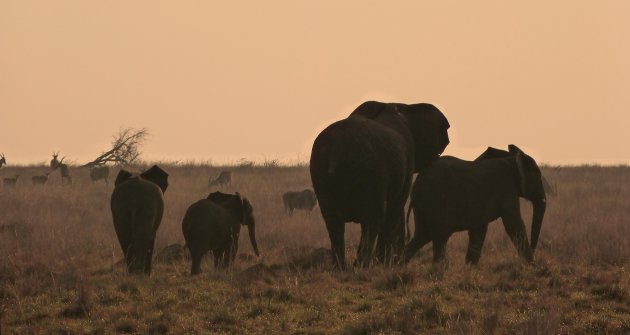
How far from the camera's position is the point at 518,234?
1278cm

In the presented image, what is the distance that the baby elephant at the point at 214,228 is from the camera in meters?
12.5

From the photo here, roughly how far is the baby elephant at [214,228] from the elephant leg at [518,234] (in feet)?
11.5

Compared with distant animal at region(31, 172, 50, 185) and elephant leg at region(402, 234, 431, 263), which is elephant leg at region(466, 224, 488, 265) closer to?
elephant leg at region(402, 234, 431, 263)

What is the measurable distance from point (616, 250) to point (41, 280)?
7.64m

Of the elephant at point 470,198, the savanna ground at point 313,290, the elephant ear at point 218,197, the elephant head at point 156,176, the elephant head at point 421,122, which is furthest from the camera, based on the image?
the elephant ear at point 218,197

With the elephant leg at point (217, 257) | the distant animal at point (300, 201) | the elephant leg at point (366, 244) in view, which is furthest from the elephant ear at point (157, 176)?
the distant animal at point (300, 201)

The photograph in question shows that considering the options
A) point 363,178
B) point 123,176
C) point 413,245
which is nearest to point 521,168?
point 413,245

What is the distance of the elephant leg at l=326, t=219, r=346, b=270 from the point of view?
1179cm

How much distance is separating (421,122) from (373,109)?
0.74 m

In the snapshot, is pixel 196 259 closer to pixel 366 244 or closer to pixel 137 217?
pixel 137 217

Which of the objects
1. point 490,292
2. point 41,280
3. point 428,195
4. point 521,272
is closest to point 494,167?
point 428,195

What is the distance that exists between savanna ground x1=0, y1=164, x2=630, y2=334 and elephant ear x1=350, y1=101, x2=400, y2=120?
194 centimetres

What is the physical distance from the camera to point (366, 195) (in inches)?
456

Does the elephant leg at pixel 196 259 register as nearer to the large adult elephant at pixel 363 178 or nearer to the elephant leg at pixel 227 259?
the elephant leg at pixel 227 259
